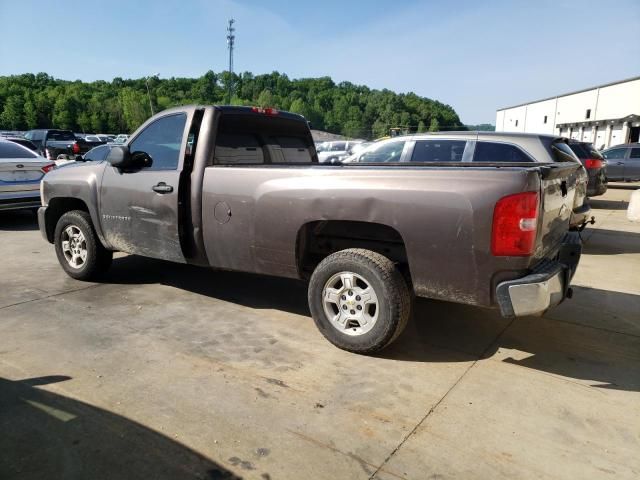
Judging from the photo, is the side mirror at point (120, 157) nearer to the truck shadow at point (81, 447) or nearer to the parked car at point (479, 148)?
the truck shadow at point (81, 447)

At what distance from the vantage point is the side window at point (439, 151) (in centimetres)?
664

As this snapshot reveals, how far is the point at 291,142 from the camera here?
5465 millimetres

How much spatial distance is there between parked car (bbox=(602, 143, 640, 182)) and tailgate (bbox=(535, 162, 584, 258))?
17.3m

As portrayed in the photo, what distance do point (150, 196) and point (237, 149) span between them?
3.14ft

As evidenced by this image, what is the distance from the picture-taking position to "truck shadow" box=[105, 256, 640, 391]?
360 cm

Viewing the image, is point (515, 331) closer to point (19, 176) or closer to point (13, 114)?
point (19, 176)

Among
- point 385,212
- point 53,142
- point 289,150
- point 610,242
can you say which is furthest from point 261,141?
point 53,142

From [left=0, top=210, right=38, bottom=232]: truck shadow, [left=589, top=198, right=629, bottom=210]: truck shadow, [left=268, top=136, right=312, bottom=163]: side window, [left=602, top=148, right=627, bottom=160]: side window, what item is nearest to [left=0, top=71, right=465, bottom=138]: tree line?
[left=602, top=148, right=627, bottom=160]: side window

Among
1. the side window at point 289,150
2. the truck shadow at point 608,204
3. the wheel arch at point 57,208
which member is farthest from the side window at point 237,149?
the truck shadow at point 608,204

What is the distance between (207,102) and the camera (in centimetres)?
9650

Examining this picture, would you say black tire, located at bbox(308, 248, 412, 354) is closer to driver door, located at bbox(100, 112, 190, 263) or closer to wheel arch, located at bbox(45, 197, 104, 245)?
driver door, located at bbox(100, 112, 190, 263)

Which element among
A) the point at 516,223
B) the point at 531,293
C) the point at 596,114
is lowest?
the point at 531,293

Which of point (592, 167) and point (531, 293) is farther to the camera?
point (592, 167)

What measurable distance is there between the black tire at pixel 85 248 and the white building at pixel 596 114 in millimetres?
33353
